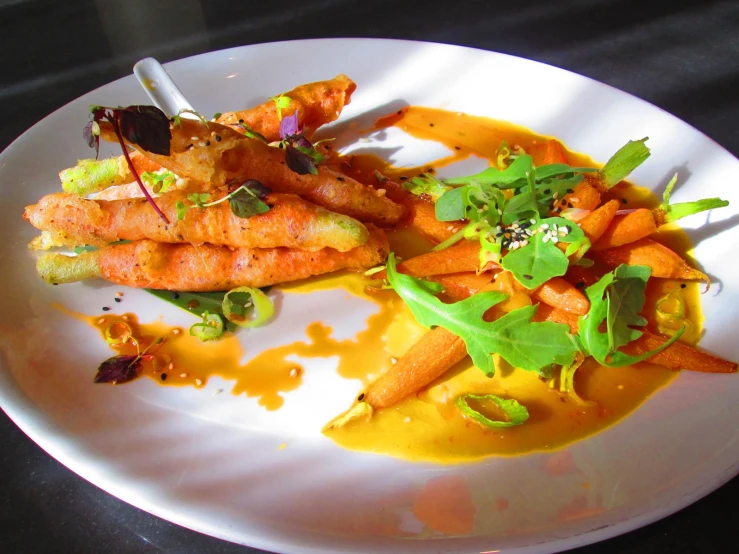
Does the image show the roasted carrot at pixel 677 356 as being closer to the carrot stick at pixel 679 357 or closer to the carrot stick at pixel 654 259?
the carrot stick at pixel 679 357

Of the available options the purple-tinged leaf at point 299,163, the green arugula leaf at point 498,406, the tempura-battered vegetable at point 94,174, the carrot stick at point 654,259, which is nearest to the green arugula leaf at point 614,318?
the carrot stick at point 654,259

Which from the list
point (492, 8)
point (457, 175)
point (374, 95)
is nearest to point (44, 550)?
point (457, 175)

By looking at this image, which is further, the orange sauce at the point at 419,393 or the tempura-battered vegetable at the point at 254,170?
the tempura-battered vegetable at the point at 254,170

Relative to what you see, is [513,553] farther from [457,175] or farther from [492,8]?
[492,8]

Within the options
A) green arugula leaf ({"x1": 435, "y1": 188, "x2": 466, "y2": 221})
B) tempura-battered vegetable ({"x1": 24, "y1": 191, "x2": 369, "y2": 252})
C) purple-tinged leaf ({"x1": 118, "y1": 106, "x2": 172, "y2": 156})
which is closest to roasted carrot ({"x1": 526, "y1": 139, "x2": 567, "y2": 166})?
green arugula leaf ({"x1": 435, "y1": 188, "x2": 466, "y2": 221})

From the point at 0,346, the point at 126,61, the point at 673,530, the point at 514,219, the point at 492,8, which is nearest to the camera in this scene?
the point at 673,530
